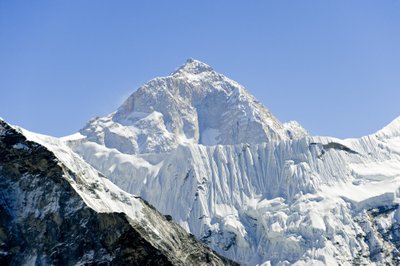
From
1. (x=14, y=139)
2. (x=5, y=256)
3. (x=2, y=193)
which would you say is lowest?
(x=5, y=256)

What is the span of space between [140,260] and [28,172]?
27.0m

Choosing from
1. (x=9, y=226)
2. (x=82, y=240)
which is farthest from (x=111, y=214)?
(x=9, y=226)

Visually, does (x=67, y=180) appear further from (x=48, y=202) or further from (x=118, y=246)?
(x=118, y=246)

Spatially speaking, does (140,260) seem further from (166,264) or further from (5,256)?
(5,256)

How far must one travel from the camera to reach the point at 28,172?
184750mm

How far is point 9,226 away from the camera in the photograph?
588 ft

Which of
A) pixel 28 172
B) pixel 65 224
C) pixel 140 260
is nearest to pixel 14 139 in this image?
pixel 28 172

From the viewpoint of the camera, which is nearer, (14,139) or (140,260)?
(140,260)

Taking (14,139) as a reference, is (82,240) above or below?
below

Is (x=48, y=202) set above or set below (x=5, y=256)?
above

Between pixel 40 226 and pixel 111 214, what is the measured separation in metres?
12.5

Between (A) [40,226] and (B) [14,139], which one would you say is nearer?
(A) [40,226]

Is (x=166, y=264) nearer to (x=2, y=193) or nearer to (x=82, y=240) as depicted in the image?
(x=82, y=240)

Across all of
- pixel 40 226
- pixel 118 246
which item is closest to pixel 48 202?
pixel 40 226
